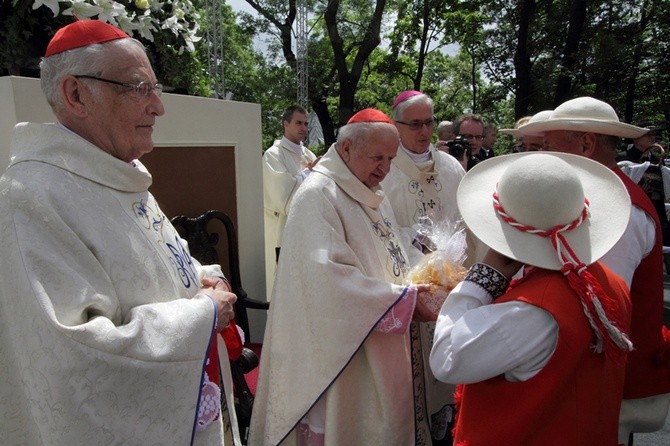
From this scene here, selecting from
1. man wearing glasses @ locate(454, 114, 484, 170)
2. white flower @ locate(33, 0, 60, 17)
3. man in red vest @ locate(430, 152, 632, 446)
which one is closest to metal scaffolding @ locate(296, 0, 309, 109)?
man wearing glasses @ locate(454, 114, 484, 170)

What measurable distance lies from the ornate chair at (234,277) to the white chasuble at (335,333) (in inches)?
6.9

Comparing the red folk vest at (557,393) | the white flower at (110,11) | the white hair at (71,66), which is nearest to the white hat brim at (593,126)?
the red folk vest at (557,393)

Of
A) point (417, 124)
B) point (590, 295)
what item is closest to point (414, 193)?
point (417, 124)

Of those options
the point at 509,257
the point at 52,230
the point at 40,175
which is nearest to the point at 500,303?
the point at 509,257

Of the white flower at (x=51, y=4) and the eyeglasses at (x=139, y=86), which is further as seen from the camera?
the white flower at (x=51, y=4)

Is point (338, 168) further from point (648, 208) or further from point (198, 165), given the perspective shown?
point (648, 208)

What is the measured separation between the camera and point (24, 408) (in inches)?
60.5

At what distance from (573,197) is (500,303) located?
352mm

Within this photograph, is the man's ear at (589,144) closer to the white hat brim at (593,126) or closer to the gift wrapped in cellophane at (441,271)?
the white hat brim at (593,126)

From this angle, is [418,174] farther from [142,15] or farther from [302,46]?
[302,46]

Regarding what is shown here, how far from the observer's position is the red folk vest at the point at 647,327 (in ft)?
6.99

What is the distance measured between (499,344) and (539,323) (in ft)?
0.39

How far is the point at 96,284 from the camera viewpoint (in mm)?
1540

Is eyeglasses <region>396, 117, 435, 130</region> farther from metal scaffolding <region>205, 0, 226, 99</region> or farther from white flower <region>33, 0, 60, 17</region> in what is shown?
white flower <region>33, 0, 60, 17</region>
